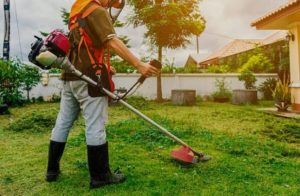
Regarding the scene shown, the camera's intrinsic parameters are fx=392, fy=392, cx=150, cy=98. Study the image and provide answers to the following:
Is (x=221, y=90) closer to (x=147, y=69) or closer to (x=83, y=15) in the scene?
(x=147, y=69)

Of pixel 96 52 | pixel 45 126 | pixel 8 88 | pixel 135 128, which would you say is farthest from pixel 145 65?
pixel 8 88

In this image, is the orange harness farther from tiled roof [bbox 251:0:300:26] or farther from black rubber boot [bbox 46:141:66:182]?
tiled roof [bbox 251:0:300:26]

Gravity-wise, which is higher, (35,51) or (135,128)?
(35,51)

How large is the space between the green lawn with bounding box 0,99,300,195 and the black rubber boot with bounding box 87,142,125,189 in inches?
3.1

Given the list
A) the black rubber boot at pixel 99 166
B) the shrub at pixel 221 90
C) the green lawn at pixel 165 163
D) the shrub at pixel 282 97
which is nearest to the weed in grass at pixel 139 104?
the shrub at pixel 282 97

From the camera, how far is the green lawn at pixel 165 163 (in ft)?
11.4

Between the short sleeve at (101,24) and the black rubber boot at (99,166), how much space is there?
93 centimetres

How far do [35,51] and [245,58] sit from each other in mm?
17953

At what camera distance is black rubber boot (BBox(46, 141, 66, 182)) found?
12.1 feet

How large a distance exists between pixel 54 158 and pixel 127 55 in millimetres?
1249

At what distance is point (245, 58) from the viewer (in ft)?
66.4

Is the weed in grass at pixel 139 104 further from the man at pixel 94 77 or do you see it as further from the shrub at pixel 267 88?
the man at pixel 94 77

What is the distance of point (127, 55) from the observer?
11.1ft

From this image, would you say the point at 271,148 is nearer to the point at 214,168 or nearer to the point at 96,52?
the point at 214,168
